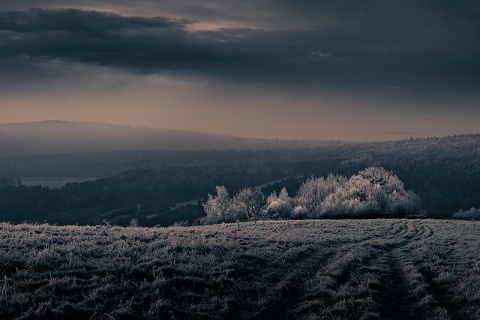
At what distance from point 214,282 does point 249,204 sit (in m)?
112

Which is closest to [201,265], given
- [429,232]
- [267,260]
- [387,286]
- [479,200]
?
[267,260]

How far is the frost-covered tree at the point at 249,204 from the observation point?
120812 millimetres

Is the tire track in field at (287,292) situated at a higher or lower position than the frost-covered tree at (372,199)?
higher

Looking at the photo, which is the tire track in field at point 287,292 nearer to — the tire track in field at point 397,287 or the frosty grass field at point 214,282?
the frosty grass field at point 214,282

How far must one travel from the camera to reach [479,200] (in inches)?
7392

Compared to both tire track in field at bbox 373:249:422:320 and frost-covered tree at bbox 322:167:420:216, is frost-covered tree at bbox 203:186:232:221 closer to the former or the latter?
frost-covered tree at bbox 322:167:420:216

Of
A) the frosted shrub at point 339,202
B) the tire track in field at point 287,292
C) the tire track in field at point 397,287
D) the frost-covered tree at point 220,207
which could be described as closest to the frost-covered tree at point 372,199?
the frosted shrub at point 339,202

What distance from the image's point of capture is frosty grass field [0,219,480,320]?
12.0 metres

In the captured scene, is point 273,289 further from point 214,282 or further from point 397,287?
point 397,287

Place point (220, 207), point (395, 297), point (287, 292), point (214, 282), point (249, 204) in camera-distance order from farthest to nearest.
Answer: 1. point (249, 204)
2. point (220, 207)
3. point (395, 297)
4. point (287, 292)
5. point (214, 282)

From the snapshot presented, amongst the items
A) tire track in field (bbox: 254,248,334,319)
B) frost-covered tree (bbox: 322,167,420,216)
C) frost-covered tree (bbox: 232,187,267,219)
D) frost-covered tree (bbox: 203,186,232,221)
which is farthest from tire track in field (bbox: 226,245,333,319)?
frost-covered tree (bbox: 232,187,267,219)

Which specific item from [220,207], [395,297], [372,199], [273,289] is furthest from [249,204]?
[273,289]

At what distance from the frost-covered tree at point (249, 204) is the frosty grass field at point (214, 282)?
9826cm

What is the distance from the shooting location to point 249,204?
126375 millimetres
